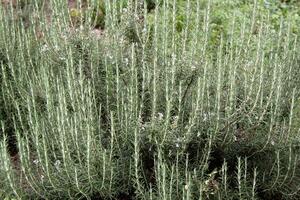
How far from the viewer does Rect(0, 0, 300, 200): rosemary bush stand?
276 centimetres

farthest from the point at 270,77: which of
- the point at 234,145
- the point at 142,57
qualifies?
the point at 142,57

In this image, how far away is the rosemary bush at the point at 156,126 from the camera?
2.76m

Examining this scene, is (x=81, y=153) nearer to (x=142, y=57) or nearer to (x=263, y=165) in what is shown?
(x=142, y=57)

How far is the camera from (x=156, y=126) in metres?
2.82

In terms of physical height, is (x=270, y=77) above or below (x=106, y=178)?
above

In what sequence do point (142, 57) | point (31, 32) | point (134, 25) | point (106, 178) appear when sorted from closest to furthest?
point (106, 178), point (142, 57), point (134, 25), point (31, 32)

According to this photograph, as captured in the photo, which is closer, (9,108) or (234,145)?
(234,145)

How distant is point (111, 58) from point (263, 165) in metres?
1.21

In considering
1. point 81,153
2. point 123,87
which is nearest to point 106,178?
point 81,153

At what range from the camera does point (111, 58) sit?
132 inches

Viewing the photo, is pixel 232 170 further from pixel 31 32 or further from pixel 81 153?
pixel 31 32

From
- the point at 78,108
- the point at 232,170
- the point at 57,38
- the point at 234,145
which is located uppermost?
the point at 57,38

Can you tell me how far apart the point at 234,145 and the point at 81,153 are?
3.06 feet

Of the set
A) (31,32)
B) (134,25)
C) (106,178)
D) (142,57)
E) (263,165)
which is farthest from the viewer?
(31,32)
